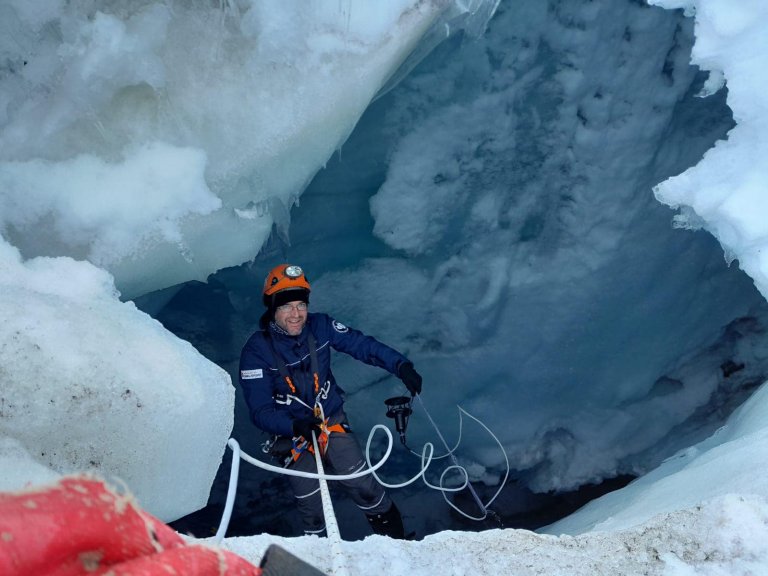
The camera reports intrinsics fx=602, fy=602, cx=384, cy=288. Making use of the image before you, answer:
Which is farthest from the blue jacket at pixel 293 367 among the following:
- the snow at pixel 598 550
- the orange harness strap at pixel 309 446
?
the snow at pixel 598 550

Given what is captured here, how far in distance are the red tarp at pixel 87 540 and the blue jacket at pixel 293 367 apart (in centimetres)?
167

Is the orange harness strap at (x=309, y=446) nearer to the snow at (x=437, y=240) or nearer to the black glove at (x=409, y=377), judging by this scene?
the black glove at (x=409, y=377)

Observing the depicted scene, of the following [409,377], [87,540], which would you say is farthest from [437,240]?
[87,540]

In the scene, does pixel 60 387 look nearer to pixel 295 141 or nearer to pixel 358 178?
pixel 295 141

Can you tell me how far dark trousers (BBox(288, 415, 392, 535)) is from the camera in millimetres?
2678

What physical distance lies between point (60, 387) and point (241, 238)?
103cm

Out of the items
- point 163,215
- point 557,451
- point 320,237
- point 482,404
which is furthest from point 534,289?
point 163,215

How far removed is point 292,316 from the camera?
2680mm

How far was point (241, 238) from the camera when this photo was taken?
2447 mm

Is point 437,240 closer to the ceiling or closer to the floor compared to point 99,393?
closer to the ceiling

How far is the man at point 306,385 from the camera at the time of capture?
105 inches

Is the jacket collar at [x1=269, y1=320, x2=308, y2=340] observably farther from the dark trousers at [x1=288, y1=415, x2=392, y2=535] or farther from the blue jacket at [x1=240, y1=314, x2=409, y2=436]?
the dark trousers at [x1=288, y1=415, x2=392, y2=535]

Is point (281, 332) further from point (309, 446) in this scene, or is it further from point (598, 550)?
point (598, 550)

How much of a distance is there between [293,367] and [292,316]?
10.4 inches
